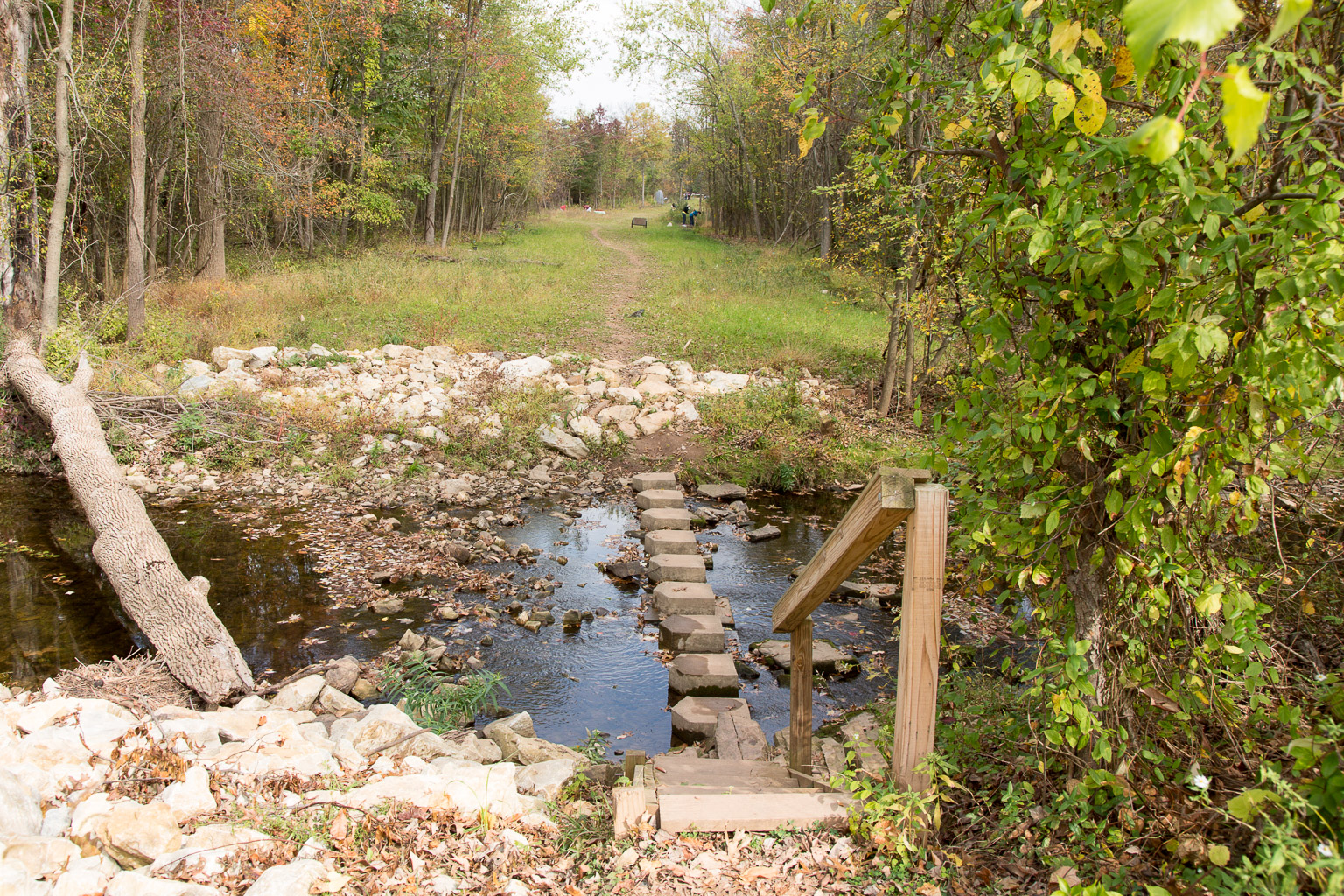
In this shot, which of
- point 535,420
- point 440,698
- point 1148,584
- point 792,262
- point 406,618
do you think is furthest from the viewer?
point 792,262

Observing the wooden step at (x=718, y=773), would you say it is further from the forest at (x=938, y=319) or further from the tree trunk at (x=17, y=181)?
the tree trunk at (x=17, y=181)

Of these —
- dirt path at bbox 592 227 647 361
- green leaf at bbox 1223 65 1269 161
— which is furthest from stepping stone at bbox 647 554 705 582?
dirt path at bbox 592 227 647 361

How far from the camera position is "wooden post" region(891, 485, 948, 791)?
7.72ft

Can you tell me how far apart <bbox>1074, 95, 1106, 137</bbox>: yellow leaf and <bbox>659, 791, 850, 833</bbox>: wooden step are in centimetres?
216

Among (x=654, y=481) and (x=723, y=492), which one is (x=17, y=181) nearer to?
(x=654, y=481)

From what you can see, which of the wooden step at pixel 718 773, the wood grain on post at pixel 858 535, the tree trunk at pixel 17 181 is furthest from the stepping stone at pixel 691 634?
the tree trunk at pixel 17 181

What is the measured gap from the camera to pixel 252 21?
13172 mm

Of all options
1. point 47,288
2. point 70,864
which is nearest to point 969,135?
point 70,864

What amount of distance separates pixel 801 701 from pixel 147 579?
15.0 ft

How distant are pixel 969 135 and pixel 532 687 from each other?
4.30 meters

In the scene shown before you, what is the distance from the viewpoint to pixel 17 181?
10.2m

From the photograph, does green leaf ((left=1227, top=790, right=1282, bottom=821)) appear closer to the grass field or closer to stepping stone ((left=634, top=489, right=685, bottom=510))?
stepping stone ((left=634, top=489, right=685, bottom=510))

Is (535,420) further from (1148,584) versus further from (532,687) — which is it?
(1148,584)

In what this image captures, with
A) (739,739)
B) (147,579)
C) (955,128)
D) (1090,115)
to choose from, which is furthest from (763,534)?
(1090,115)
